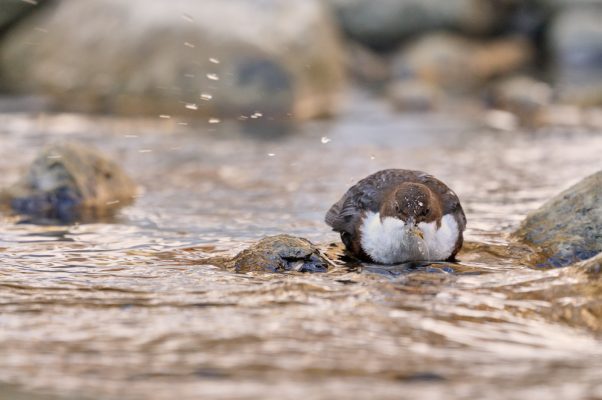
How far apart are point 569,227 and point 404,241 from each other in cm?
123

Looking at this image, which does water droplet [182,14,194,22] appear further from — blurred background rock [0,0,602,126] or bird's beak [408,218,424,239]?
bird's beak [408,218,424,239]

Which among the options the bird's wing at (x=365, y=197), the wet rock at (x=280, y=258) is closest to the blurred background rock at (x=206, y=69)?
the bird's wing at (x=365, y=197)

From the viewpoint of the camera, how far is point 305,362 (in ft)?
13.3

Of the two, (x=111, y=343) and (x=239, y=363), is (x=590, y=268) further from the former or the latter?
(x=111, y=343)

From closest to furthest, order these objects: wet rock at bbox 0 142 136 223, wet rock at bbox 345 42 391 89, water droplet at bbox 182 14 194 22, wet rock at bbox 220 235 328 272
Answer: wet rock at bbox 220 235 328 272 → wet rock at bbox 0 142 136 223 → water droplet at bbox 182 14 194 22 → wet rock at bbox 345 42 391 89

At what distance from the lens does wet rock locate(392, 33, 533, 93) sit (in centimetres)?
1959

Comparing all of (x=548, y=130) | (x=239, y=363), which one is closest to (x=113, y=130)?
(x=548, y=130)

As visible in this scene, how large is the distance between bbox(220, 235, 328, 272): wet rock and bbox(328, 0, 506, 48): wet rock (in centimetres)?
1615

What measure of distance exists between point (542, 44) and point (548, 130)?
9.98 metres

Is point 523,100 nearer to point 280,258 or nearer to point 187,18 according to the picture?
point 187,18

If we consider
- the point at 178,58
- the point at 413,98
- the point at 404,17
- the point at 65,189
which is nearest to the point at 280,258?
the point at 65,189

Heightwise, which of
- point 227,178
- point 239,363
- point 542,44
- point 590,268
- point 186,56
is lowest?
point 239,363

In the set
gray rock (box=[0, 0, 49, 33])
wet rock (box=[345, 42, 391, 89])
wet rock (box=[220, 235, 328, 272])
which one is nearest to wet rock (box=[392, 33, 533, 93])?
wet rock (box=[345, 42, 391, 89])

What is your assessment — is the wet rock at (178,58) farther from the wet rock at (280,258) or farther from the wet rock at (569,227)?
the wet rock at (280,258)
